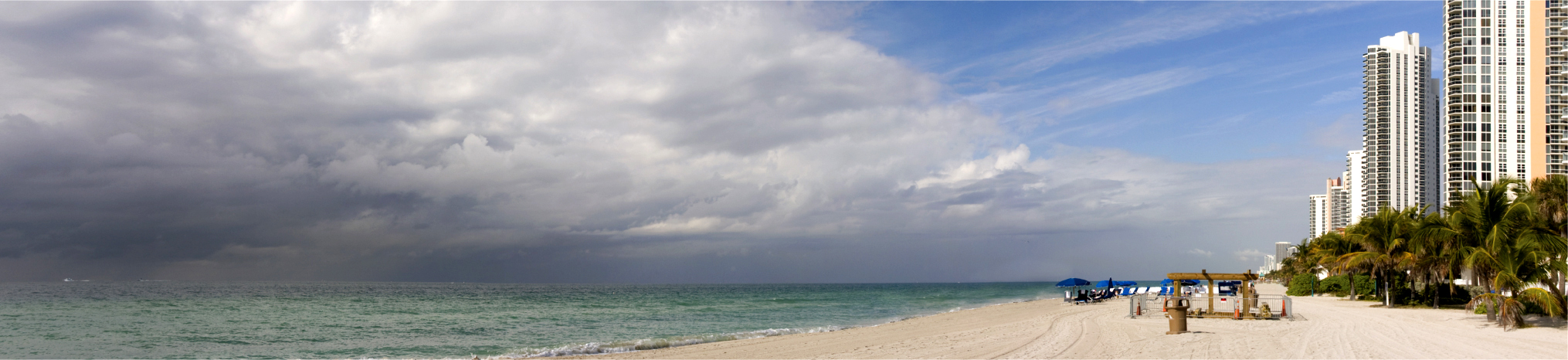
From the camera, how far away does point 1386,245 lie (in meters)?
33.6

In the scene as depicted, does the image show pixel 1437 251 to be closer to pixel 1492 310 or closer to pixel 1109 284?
pixel 1492 310

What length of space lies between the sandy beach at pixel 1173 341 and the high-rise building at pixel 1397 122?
79.5 meters

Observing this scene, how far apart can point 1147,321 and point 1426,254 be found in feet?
44.7

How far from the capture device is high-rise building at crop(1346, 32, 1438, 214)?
8831 cm

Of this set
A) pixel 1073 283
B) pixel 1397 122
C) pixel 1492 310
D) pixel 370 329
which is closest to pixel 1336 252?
pixel 1073 283

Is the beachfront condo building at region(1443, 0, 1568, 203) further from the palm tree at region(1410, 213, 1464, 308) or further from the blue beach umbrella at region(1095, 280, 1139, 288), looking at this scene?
the palm tree at region(1410, 213, 1464, 308)

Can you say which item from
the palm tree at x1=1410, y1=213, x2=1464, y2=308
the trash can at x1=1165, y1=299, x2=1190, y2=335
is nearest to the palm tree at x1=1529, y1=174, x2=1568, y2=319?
the palm tree at x1=1410, y1=213, x2=1464, y2=308

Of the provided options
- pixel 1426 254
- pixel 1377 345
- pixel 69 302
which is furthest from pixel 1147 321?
pixel 69 302

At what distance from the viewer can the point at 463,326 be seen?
30.8m

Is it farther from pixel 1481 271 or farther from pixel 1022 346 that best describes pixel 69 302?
pixel 1481 271

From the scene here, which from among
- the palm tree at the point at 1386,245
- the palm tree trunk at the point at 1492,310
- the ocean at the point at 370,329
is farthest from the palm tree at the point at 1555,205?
the ocean at the point at 370,329

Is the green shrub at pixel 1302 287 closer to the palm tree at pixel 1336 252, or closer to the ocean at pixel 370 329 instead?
the palm tree at pixel 1336 252

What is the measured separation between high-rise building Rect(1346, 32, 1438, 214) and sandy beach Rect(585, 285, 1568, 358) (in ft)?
261

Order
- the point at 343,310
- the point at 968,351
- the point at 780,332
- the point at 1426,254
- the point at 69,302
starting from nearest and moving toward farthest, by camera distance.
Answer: the point at 968,351, the point at 780,332, the point at 1426,254, the point at 343,310, the point at 69,302
